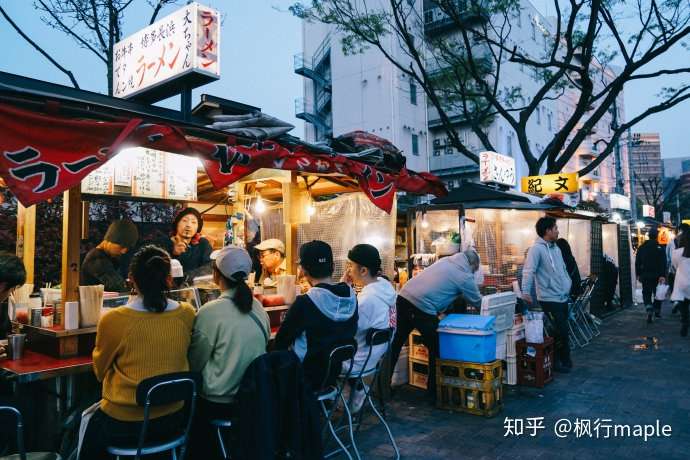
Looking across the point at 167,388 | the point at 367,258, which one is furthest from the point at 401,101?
the point at 167,388

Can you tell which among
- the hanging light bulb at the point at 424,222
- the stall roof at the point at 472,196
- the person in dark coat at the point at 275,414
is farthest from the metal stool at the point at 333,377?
the stall roof at the point at 472,196

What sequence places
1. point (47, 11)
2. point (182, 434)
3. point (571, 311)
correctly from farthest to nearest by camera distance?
point (47, 11) → point (571, 311) → point (182, 434)

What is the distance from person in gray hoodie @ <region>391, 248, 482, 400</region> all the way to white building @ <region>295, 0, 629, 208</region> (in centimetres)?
2063

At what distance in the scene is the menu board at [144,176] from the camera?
18.7 ft

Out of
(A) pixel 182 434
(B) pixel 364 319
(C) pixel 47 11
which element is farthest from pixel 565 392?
(C) pixel 47 11

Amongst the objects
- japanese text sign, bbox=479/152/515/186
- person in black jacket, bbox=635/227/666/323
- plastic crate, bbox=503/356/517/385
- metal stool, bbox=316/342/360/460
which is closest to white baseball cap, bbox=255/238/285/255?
metal stool, bbox=316/342/360/460

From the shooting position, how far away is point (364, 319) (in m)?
4.62

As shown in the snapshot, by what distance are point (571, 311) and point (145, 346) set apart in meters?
8.70

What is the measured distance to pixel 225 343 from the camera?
129 inches

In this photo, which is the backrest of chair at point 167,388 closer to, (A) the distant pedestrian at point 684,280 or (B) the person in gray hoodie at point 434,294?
(B) the person in gray hoodie at point 434,294

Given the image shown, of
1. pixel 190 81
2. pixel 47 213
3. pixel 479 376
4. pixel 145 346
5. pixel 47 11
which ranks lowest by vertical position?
pixel 479 376

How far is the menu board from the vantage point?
5.71m

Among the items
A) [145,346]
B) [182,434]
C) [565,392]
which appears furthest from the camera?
[565,392]

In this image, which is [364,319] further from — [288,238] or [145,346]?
[288,238]
